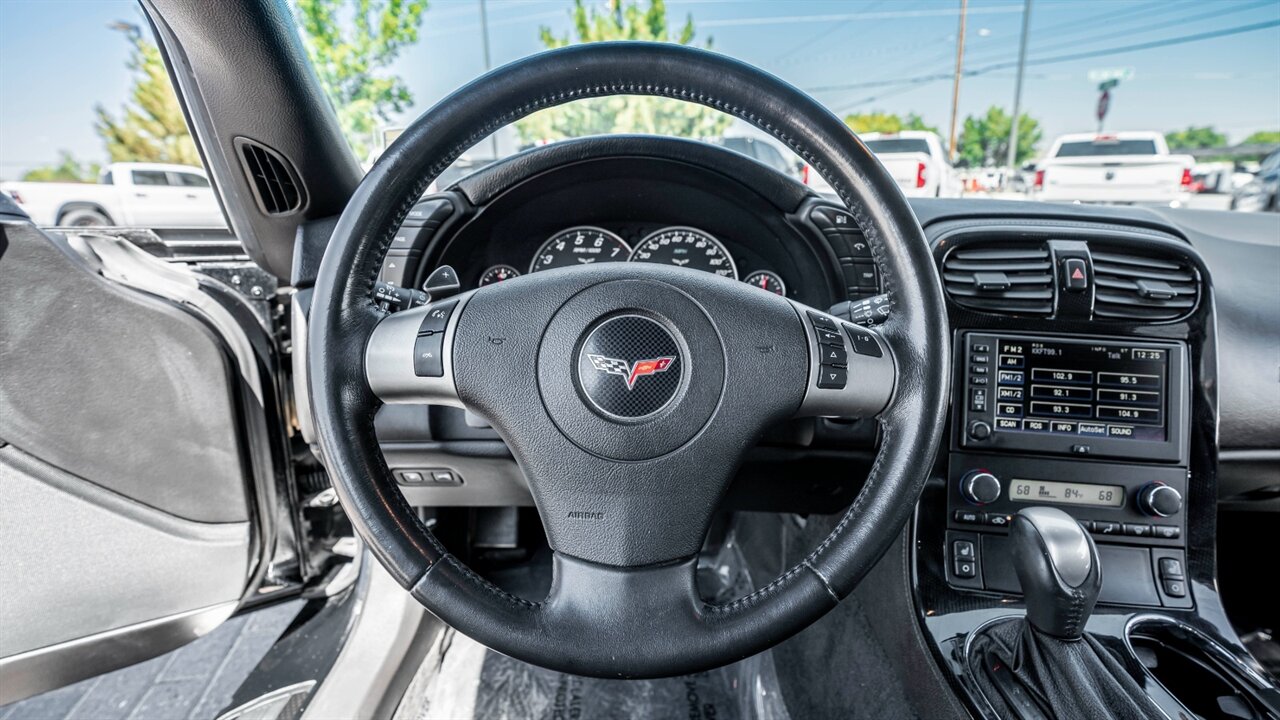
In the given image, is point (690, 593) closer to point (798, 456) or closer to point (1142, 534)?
point (798, 456)

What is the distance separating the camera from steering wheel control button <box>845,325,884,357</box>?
962 millimetres

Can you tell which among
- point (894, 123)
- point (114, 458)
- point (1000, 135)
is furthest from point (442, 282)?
point (1000, 135)

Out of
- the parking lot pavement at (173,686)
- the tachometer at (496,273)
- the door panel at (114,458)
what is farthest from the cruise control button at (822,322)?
the parking lot pavement at (173,686)

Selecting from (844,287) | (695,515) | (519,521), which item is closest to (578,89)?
(695,515)

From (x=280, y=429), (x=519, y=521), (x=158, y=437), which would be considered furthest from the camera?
(x=519, y=521)

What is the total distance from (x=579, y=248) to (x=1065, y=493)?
3.52 feet

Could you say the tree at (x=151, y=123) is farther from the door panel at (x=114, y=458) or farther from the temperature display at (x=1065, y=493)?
the temperature display at (x=1065, y=493)

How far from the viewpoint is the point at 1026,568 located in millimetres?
1041

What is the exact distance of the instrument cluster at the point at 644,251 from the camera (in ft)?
4.97

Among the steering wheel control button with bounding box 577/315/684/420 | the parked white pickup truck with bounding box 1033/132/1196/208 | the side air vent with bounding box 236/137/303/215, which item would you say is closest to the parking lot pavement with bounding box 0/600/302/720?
the side air vent with bounding box 236/137/303/215

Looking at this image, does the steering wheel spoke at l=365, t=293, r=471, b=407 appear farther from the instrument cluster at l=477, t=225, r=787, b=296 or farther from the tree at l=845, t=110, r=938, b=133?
the tree at l=845, t=110, r=938, b=133

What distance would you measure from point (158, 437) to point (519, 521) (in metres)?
0.90

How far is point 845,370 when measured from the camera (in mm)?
953

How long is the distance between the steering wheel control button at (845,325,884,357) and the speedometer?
559 millimetres
